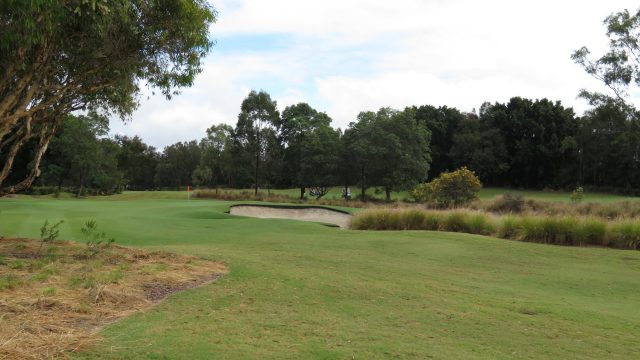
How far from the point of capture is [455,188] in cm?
2889

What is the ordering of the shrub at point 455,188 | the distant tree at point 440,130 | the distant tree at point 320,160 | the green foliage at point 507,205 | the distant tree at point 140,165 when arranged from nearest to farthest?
the green foliage at point 507,205, the shrub at point 455,188, the distant tree at point 320,160, the distant tree at point 440,130, the distant tree at point 140,165

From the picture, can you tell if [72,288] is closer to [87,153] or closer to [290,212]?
[290,212]

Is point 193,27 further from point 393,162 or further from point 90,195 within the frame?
point 90,195

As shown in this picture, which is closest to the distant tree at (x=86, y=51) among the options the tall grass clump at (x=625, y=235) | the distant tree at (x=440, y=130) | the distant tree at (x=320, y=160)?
the tall grass clump at (x=625, y=235)

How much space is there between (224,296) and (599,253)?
36.4ft

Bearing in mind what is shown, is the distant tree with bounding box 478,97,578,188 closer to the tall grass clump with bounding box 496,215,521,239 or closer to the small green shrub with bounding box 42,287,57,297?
the tall grass clump with bounding box 496,215,521,239

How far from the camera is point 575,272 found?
1085 cm

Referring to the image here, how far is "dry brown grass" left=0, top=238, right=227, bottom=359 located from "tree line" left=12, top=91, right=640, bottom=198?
2850cm

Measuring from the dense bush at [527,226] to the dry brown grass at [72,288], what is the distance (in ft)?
36.6

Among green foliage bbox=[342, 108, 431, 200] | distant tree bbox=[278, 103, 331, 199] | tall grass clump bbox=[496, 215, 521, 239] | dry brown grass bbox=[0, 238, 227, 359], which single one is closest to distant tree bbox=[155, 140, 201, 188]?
distant tree bbox=[278, 103, 331, 199]

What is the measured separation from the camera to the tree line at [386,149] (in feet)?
140

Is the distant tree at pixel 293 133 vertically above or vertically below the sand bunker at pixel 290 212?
above

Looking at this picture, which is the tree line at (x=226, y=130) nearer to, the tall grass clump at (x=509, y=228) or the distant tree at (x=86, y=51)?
the distant tree at (x=86, y=51)

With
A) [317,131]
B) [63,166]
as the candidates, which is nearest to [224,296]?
[317,131]
